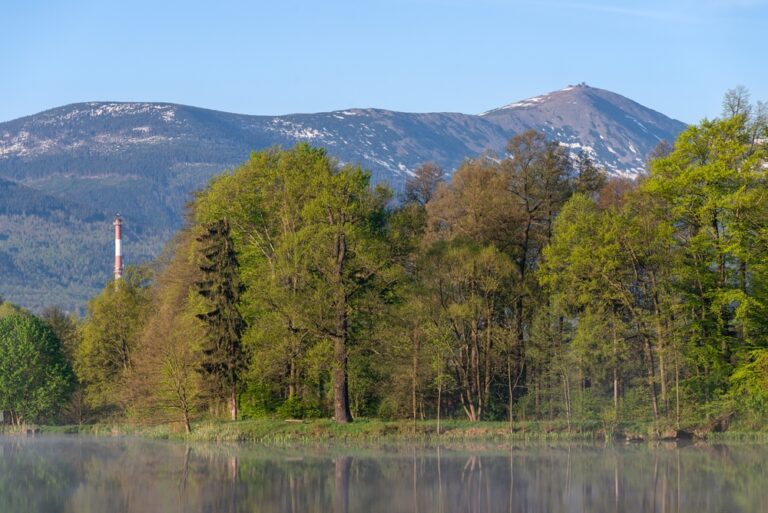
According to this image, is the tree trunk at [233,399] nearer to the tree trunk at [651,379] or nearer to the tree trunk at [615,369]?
the tree trunk at [615,369]

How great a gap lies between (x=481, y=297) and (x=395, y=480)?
27.8m

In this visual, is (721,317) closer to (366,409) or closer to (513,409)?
(513,409)

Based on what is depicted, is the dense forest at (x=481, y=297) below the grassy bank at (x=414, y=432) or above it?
above

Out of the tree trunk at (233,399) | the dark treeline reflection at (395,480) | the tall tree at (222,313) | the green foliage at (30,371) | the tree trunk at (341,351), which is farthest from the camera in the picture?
the green foliage at (30,371)

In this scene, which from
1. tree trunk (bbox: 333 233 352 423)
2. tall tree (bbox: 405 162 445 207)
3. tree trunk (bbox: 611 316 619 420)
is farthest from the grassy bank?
tall tree (bbox: 405 162 445 207)

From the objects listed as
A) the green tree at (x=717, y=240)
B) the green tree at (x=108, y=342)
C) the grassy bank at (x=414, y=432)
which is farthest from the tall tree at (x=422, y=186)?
the grassy bank at (x=414, y=432)

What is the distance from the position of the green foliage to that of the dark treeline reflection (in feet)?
105

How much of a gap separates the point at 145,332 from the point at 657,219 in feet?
102

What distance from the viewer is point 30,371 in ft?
283

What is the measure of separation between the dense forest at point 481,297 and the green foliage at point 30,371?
1554cm

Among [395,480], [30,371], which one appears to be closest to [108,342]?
[30,371]

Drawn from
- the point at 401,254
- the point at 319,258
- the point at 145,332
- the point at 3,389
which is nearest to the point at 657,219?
the point at 401,254

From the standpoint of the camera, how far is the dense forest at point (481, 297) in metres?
60.8

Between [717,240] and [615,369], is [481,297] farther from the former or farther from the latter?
[717,240]
